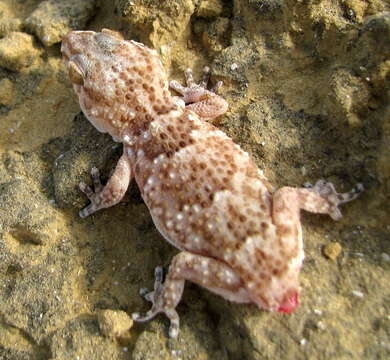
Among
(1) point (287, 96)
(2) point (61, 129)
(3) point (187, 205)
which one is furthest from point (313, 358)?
(2) point (61, 129)

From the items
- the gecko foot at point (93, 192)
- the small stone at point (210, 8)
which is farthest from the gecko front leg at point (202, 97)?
the gecko foot at point (93, 192)

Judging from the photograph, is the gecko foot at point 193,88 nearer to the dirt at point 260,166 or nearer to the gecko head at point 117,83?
the dirt at point 260,166

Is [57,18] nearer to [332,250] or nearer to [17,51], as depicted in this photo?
[17,51]

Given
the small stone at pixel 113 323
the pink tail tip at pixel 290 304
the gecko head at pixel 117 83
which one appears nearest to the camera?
the pink tail tip at pixel 290 304

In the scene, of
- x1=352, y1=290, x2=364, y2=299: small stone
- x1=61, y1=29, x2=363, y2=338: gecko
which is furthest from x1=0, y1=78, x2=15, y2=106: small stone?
x1=352, y1=290, x2=364, y2=299: small stone

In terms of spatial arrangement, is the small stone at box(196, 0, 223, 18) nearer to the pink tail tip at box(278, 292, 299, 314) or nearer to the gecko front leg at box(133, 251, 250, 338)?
the gecko front leg at box(133, 251, 250, 338)

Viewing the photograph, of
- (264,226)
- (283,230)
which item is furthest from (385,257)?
(264,226)

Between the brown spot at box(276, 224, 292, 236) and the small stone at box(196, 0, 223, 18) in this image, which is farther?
the small stone at box(196, 0, 223, 18)
